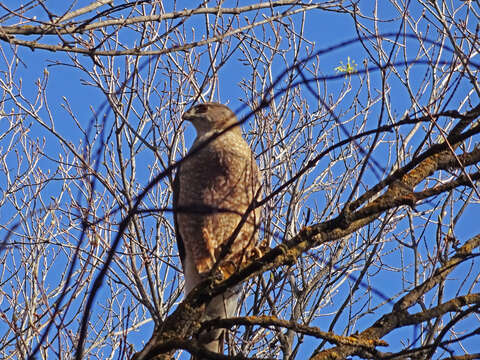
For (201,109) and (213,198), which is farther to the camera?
(201,109)

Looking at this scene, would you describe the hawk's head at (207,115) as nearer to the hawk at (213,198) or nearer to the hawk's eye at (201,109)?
the hawk's eye at (201,109)

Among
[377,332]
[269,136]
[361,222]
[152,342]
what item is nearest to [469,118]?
[361,222]

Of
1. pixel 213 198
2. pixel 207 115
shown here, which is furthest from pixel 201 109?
pixel 213 198

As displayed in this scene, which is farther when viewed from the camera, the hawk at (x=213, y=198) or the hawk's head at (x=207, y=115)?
the hawk's head at (x=207, y=115)

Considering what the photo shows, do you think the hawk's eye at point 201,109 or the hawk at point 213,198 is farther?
the hawk's eye at point 201,109

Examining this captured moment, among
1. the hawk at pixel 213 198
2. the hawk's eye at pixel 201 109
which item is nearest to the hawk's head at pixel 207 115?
the hawk's eye at pixel 201 109

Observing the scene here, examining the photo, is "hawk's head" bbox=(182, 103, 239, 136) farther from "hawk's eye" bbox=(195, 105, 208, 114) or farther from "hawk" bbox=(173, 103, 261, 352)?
"hawk" bbox=(173, 103, 261, 352)

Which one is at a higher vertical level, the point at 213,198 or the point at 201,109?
the point at 201,109

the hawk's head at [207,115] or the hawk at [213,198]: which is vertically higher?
the hawk's head at [207,115]

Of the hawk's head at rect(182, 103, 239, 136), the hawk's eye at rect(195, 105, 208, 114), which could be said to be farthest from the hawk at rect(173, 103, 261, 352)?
the hawk's eye at rect(195, 105, 208, 114)

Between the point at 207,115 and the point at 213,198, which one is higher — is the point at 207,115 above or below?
above

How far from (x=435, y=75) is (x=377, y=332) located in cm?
277

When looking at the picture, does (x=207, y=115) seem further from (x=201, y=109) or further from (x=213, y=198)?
(x=213, y=198)

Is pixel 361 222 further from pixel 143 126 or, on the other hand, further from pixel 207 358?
pixel 143 126
